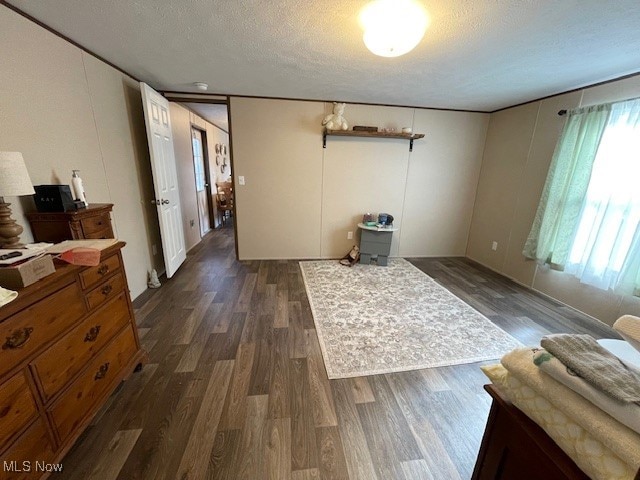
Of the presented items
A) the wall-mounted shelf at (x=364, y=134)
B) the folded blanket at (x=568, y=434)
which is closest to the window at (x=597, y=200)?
the wall-mounted shelf at (x=364, y=134)

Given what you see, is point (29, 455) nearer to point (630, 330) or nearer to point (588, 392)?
point (588, 392)

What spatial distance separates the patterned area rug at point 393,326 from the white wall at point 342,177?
35.8 inches

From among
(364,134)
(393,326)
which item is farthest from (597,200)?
(364,134)

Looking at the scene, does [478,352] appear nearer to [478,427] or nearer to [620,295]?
[478,427]

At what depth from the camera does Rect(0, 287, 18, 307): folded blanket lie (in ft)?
2.85

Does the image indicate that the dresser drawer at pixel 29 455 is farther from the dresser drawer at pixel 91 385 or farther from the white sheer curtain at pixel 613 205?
the white sheer curtain at pixel 613 205

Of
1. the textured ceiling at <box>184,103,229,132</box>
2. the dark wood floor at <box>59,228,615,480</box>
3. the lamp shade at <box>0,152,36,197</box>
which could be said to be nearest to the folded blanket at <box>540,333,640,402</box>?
the dark wood floor at <box>59,228,615,480</box>

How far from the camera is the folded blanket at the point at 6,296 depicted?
0.87 meters

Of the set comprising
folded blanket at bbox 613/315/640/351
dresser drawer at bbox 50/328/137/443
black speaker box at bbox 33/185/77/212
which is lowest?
dresser drawer at bbox 50/328/137/443

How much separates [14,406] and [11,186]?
0.93 metres

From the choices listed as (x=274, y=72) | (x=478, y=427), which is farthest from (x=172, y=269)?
(x=478, y=427)

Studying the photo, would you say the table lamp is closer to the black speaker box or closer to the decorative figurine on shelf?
the black speaker box

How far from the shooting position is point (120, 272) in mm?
1573

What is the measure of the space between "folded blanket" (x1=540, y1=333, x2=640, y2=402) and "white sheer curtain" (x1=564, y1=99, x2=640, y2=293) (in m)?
2.43
